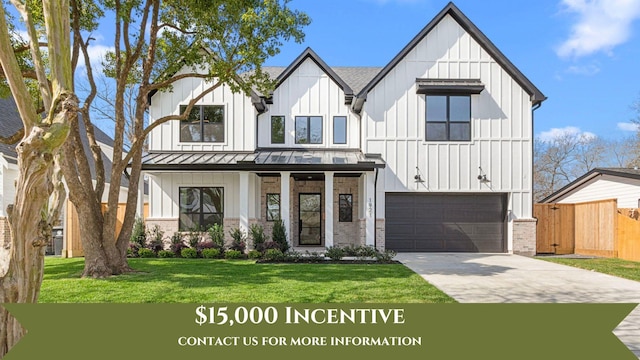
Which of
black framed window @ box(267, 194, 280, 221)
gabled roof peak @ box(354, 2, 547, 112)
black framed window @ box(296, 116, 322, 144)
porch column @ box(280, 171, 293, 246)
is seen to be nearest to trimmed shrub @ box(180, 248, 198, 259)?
porch column @ box(280, 171, 293, 246)

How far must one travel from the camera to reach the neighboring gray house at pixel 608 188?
1562 centimetres

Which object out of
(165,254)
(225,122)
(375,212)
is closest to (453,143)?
(375,212)

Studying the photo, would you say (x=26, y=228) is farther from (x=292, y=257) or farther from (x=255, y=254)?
(x=255, y=254)

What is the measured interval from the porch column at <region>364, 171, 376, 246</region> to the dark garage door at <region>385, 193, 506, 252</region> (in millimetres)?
1089

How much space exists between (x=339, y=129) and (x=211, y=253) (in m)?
7.23

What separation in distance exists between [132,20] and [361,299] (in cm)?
987

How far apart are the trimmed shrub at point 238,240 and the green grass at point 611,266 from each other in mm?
10653

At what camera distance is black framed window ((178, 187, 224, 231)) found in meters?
16.3

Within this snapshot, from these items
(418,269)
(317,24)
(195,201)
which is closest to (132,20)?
(317,24)

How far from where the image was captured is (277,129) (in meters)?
17.3

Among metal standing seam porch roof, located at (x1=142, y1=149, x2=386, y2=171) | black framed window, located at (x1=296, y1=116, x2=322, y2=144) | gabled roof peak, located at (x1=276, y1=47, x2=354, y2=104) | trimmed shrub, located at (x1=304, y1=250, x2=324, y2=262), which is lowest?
trimmed shrub, located at (x1=304, y1=250, x2=324, y2=262)

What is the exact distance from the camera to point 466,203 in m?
15.8

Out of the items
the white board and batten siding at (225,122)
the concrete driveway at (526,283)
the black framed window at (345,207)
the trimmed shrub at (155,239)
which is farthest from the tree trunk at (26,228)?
the black framed window at (345,207)

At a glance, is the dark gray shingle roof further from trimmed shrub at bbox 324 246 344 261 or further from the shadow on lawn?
the shadow on lawn
